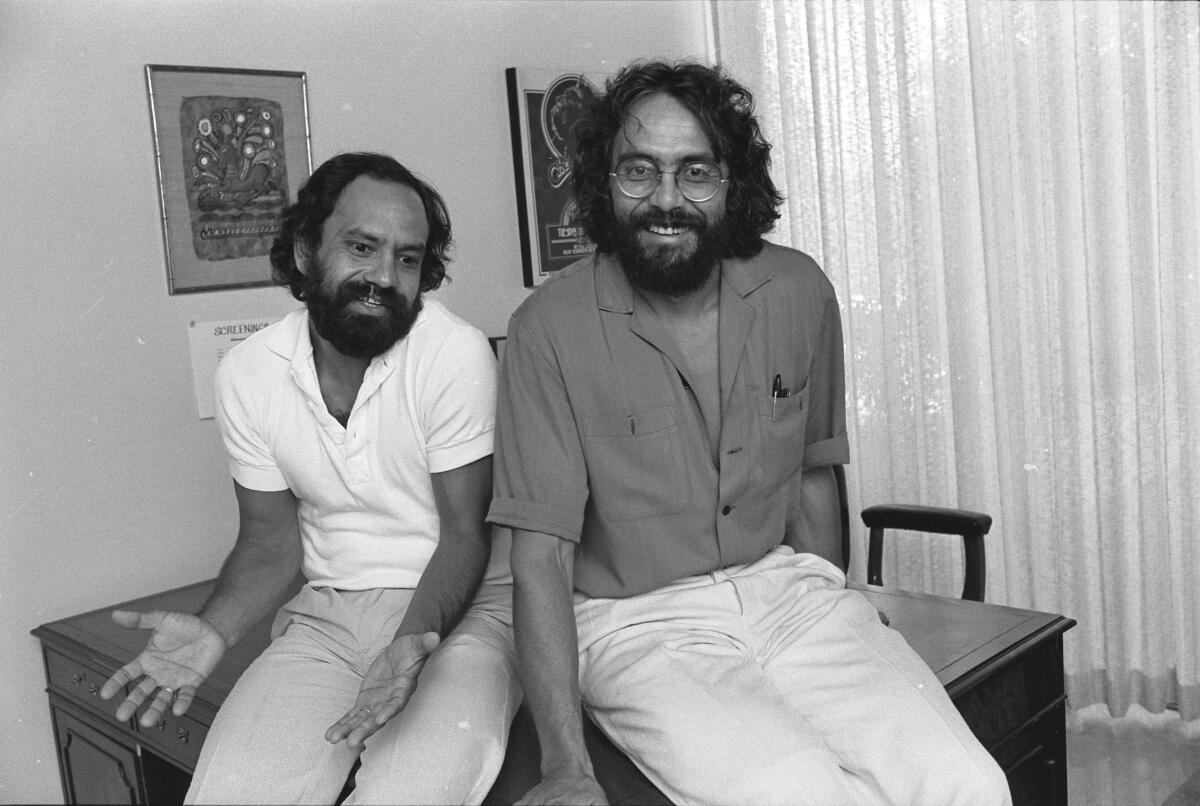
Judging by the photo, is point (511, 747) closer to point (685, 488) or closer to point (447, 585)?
point (447, 585)

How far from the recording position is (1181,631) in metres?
2.94

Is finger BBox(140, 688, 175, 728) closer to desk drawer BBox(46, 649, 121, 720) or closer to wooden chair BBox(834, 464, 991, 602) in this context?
desk drawer BBox(46, 649, 121, 720)

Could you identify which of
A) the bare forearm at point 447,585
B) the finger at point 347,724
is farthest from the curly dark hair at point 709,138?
the finger at point 347,724

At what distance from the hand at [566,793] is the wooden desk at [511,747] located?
106mm

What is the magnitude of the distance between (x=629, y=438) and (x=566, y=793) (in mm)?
565

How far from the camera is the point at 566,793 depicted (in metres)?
1.51

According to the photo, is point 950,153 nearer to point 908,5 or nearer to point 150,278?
point 908,5

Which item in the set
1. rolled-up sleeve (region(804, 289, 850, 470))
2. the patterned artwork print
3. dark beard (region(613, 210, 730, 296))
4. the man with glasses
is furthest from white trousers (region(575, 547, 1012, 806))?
the patterned artwork print

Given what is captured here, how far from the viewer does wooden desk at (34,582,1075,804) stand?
196 cm

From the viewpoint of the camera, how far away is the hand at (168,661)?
66.9 inches

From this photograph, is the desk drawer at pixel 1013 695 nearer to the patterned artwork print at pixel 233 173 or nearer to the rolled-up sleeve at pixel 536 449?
the rolled-up sleeve at pixel 536 449

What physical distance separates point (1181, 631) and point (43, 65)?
2925 millimetres

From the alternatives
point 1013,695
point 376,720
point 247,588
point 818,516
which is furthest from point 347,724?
point 1013,695

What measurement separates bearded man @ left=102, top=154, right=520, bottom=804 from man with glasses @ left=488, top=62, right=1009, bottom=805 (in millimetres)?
133
